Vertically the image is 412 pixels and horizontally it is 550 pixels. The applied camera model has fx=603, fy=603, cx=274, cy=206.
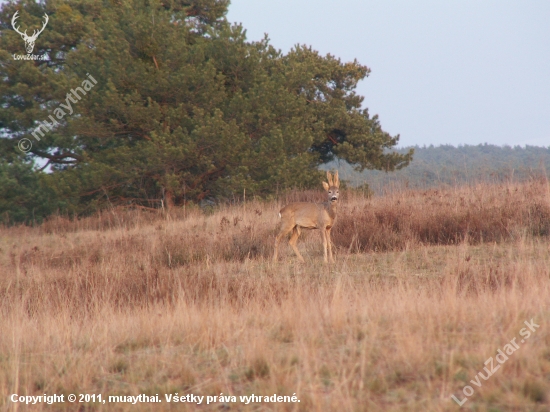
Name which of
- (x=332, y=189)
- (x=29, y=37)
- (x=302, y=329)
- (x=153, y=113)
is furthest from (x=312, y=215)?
(x=29, y=37)

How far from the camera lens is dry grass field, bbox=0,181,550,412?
452 cm

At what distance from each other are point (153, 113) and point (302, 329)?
62.9ft

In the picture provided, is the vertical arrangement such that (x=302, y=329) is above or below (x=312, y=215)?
below

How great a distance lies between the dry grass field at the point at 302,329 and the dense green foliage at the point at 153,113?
38.0 feet

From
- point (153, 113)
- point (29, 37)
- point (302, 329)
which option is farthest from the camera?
point (29, 37)

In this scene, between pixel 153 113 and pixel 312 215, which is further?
pixel 153 113

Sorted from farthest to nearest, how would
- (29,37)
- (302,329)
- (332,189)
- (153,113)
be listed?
(29,37) < (153,113) < (332,189) < (302,329)

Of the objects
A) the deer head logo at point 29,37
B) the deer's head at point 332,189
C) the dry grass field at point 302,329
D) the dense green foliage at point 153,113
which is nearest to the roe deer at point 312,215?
the deer's head at point 332,189

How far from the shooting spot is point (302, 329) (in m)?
5.80

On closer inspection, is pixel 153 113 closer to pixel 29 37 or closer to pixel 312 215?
pixel 29 37

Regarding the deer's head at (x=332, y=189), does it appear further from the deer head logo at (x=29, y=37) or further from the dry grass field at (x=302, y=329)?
the deer head logo at (x=29, y=37)

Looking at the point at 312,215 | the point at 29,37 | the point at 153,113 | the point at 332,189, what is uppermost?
the point at 29,37

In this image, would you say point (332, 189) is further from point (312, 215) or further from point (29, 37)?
point (29, 37)

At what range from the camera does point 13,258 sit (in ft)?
46.9
